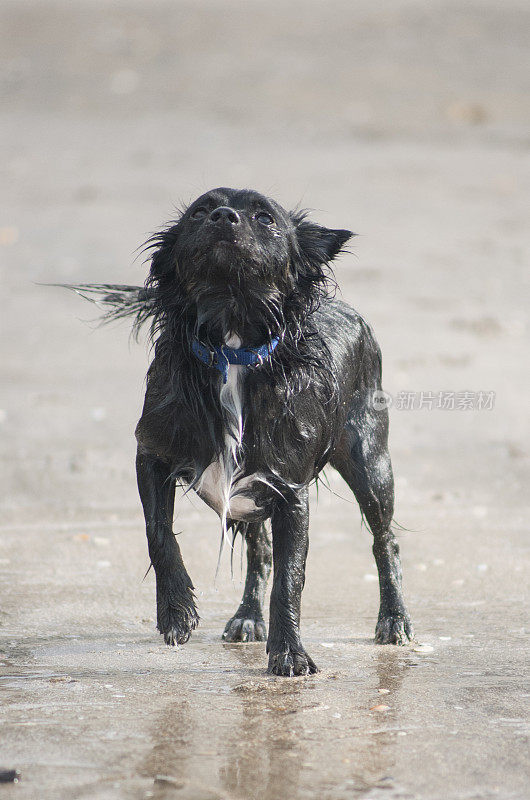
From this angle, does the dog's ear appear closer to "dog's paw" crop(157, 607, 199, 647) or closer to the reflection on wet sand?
"dog's paw" crop(157, 607, 199, 647)

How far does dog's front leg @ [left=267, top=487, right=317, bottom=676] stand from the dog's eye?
957mm

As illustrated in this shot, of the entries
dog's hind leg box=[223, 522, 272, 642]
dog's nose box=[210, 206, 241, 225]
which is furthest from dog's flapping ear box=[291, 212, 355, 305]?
dog's hind leg box=[223, 522, 272, 642]

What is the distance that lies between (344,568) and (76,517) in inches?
66.7

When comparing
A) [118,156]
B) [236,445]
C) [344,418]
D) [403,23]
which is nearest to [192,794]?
[236,445]

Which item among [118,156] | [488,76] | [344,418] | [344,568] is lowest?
[344,568]

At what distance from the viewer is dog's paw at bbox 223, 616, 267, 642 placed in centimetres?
431

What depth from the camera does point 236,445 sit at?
3.82 metres

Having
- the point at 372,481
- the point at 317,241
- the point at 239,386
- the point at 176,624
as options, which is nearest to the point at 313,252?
the point at 317,241

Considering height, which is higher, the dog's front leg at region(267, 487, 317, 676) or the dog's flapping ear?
the dog's flapping ear

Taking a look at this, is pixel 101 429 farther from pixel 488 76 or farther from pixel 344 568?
pixel 488 76

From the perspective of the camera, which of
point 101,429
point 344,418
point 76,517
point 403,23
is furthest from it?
point 403,23

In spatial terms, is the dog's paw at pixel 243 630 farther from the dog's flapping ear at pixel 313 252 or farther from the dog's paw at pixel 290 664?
the dog's flapping ear at pixel 313 252

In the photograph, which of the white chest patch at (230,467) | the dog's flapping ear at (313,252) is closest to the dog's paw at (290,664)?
the white chest patch at (230,467)

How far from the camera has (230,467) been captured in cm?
385
